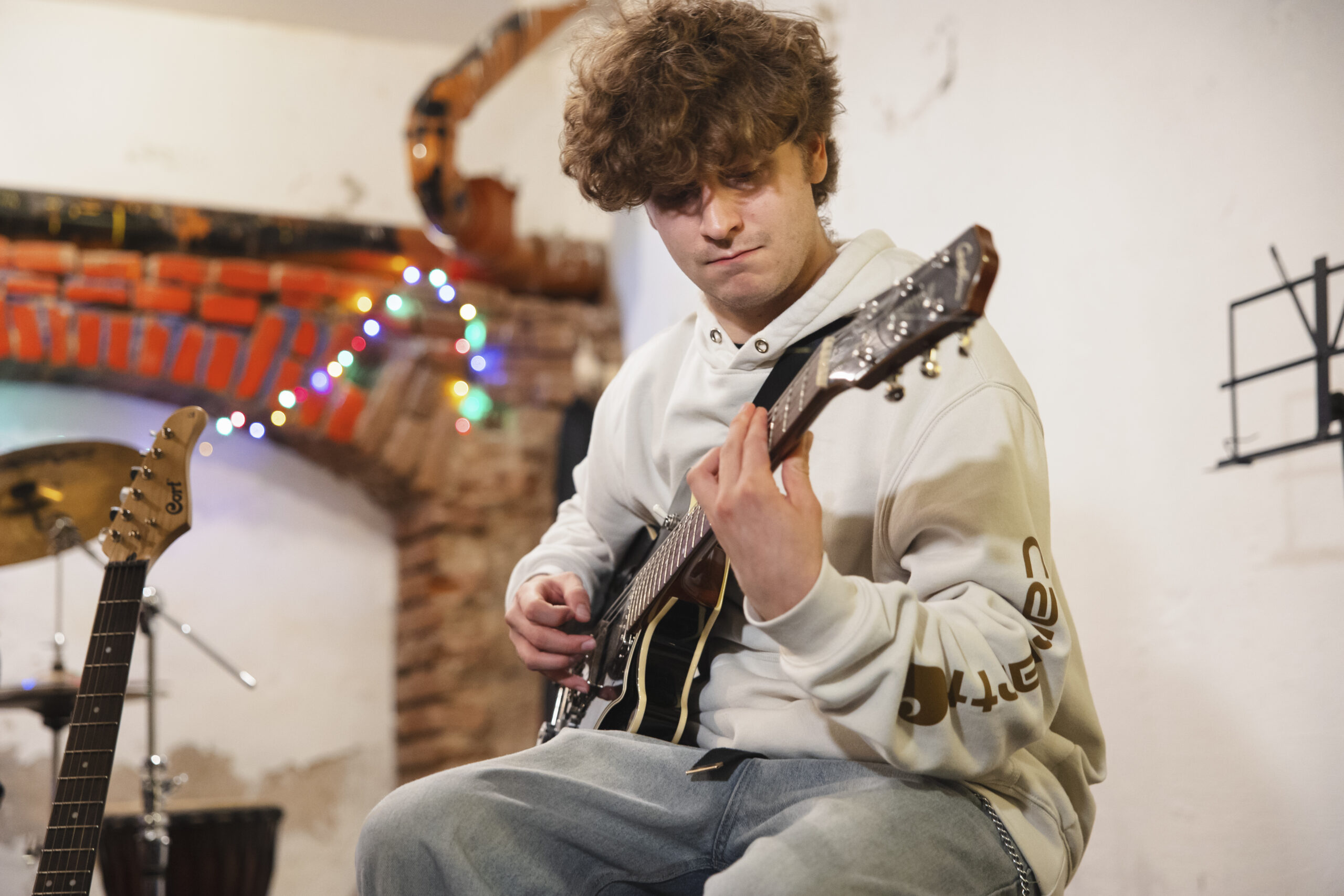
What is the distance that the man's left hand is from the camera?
37.9 inches

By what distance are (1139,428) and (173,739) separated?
292 centimetres

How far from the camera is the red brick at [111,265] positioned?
3316mm

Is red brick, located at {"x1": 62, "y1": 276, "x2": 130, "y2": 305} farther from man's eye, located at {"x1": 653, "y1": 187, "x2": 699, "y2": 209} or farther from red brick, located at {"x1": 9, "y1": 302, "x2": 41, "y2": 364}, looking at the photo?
man's eye, located at {"x1": 653, "y1": 187, "x2": 699, "y2": 209}

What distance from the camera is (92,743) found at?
5.14 feet

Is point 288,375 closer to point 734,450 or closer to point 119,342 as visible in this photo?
point 119,342

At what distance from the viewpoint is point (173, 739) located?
337 cm

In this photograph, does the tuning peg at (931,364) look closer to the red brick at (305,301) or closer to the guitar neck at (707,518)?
the guitar neck at (707,518)

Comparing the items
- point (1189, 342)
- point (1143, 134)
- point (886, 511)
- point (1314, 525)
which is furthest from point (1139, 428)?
point (886, 511)

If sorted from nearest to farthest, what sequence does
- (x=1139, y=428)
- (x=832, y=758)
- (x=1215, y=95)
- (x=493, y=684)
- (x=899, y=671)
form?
(x=899, y=671)
(x=832, y=758)
(x=1215, y=95)
(x=1139, y=428)
(x=493, y=684)

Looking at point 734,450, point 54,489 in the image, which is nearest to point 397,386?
point 54,489

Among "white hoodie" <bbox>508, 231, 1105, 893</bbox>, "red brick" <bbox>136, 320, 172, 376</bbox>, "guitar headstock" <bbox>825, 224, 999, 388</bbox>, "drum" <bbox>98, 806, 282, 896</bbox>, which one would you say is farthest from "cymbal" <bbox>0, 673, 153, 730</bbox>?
"guitar headstock" <bbox>825, 224, 999, 388</bbox>

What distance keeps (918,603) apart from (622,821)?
16.2 inches

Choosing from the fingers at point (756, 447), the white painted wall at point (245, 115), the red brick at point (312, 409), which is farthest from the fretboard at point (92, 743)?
the white painted wall at point (245, 115)

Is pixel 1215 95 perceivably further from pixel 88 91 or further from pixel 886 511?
pixel 88 91
